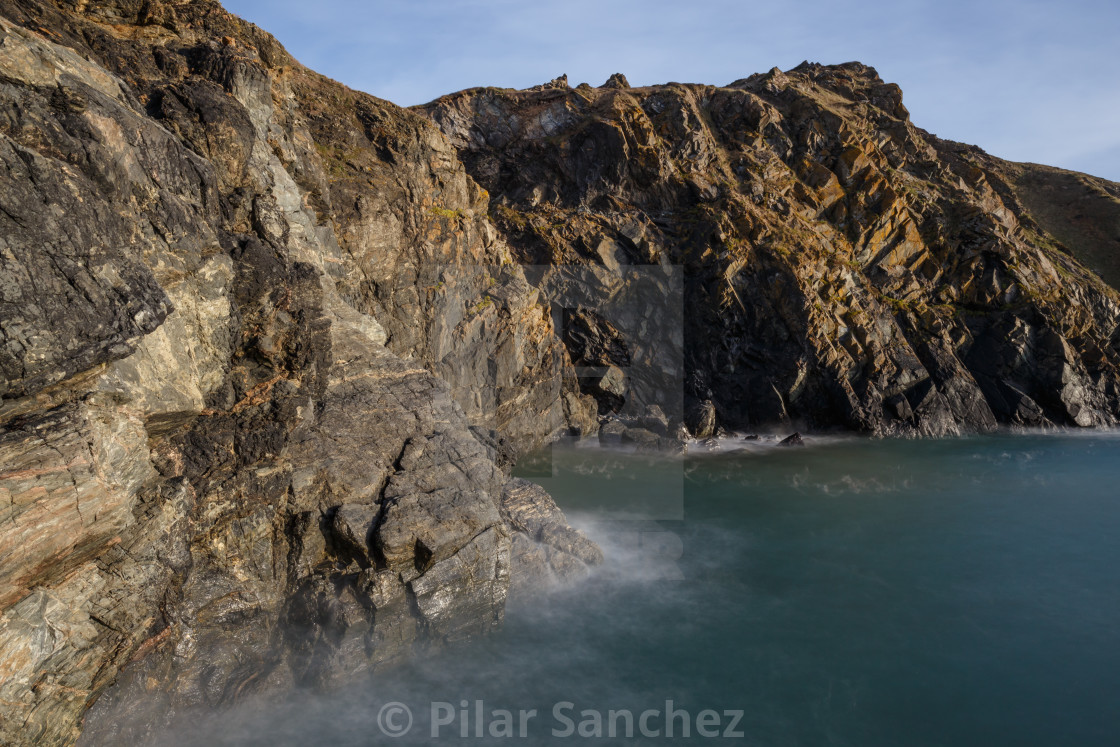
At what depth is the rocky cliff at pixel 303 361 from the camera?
8695mm

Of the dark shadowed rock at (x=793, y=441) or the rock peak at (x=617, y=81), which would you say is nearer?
the dark shadowed rock at (x=793, y=441)

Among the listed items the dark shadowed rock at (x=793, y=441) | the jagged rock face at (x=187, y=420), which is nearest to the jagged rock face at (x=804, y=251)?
the dark shadowed rock at (x=793, y=441)

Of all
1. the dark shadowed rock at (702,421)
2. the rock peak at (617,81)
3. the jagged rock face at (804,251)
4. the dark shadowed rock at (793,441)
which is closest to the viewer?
the dark shadowed rock at (793,441)

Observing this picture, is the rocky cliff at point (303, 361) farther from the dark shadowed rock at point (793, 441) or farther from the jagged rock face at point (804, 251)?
the dark shadowed rock at point (793, 441)

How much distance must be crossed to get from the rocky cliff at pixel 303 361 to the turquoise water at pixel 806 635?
1.27 metres

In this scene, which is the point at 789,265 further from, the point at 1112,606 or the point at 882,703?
the point at 882,703

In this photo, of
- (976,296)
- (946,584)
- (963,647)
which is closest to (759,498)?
(946,584)

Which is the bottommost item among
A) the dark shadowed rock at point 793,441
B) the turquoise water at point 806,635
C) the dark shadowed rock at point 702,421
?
the turquoise water at point 806,635

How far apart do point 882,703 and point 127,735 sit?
1423 cm

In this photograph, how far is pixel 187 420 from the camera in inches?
453

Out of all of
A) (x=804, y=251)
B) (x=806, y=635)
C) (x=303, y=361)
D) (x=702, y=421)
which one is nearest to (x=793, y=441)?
(x=702, y=421)

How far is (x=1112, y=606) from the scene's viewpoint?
16.0 m

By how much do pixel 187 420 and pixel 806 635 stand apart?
15.0 meters

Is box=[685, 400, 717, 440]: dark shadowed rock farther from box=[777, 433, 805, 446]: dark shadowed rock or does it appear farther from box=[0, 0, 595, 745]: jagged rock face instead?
box=[0, 0, 595, 745]: jagged rock face
